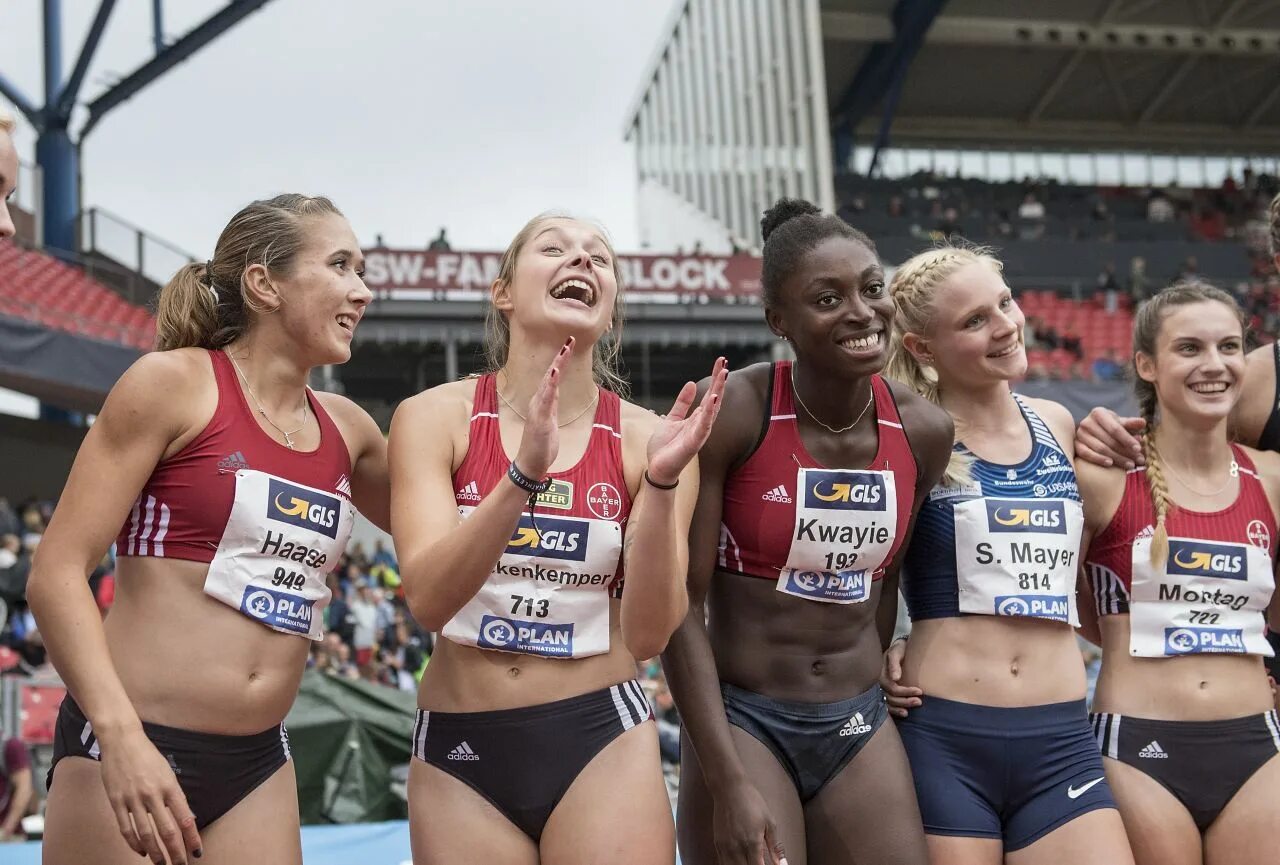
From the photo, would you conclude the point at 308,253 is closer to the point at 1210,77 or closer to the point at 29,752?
the point at 29,752

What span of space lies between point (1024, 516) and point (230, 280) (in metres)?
1.99

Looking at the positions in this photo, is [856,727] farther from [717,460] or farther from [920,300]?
[920,300]

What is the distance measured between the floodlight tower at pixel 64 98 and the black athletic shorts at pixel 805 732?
1676cm

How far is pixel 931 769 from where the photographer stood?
10.1 feet

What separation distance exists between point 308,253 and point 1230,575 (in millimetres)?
2427

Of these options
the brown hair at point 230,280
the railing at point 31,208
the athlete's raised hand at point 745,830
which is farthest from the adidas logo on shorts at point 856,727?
the railing at point 31,208

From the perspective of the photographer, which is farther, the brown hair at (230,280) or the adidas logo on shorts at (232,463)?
the brown hair at (230,280)

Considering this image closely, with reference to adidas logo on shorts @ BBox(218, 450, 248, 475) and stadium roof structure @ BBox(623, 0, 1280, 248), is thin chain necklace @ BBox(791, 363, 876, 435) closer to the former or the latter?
adidas logo on shorts @ BBox(218, 450, 248, 475)

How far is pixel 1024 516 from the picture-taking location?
3215mm

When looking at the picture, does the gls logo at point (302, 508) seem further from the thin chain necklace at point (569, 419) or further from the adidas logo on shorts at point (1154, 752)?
the adidas logo on shorts at point (1154, 752)

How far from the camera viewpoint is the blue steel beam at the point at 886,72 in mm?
24078

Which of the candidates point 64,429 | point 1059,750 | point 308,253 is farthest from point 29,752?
point 64,429

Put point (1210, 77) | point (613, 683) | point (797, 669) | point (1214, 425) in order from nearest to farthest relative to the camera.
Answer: point (613, 683)
point (797, 669)
point (1214, 425)
point (1210, 77)

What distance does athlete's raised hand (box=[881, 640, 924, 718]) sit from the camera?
317 centimetres
